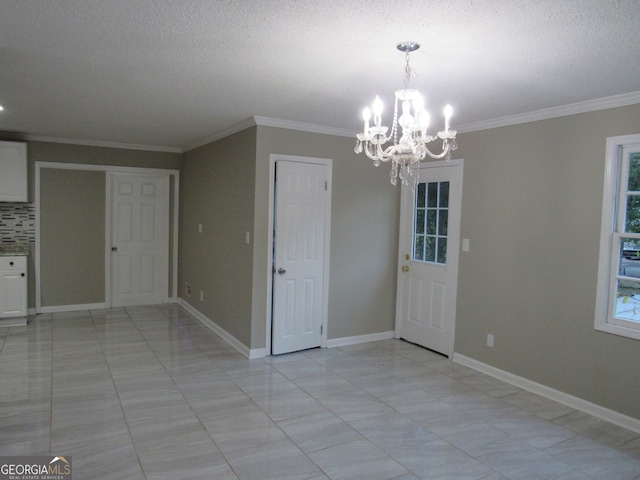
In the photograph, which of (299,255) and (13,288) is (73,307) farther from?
(299,255)

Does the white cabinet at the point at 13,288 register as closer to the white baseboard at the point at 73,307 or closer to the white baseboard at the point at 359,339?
the white baseboard at the point at 73,307

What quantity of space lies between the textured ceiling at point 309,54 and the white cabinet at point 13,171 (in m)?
1.74

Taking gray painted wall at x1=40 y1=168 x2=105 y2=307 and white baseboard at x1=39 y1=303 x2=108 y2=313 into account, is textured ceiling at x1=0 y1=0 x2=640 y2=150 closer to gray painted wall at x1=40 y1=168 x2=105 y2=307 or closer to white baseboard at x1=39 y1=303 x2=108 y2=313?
gray painted wall at x1=40 y1=168 x2=105 y2=307

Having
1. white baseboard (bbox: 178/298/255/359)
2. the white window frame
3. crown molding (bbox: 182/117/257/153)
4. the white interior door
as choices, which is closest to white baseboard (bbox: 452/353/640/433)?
the white interior door

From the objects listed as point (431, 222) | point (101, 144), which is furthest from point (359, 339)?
point (101, 144)

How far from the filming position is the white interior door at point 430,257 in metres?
4.62

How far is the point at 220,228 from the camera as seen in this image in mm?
5355

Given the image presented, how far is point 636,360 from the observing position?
10.5 ft

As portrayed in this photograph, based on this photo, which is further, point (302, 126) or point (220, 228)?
point (220, 228)

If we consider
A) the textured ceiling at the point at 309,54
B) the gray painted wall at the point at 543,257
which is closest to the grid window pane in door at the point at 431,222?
the gray painted wall at the point at 543,257

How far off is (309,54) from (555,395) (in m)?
3.23

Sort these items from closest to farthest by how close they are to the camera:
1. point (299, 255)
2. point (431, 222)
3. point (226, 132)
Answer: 1. point (299, 255)
2. point (431, 222)
3. point (226, 132)

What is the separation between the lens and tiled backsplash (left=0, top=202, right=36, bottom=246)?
5809 millimetres

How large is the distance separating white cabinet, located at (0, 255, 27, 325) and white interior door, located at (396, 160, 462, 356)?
4.53 meters
